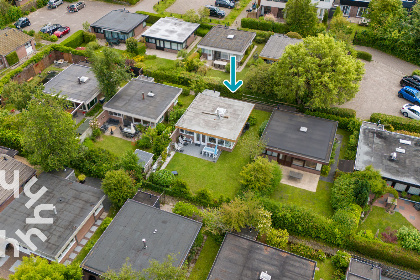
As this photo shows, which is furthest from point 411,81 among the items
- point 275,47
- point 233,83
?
point 233,83

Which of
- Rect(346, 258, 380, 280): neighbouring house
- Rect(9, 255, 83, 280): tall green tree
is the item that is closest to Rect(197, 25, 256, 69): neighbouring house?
Rect(346, 258, 380, 280): neighbouring house

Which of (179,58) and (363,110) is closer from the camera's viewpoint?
(363,110)

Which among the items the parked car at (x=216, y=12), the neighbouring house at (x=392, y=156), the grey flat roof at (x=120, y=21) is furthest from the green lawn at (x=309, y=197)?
the parked car at (x=216, y=12)

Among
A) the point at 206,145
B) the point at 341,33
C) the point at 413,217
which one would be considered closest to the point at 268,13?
the point at 341,33

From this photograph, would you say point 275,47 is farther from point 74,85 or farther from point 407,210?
point 407,210

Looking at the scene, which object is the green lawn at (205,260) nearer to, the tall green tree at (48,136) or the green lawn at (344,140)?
the tall green tree at (48,136)

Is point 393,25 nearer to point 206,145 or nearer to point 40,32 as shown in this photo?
point 206,145
